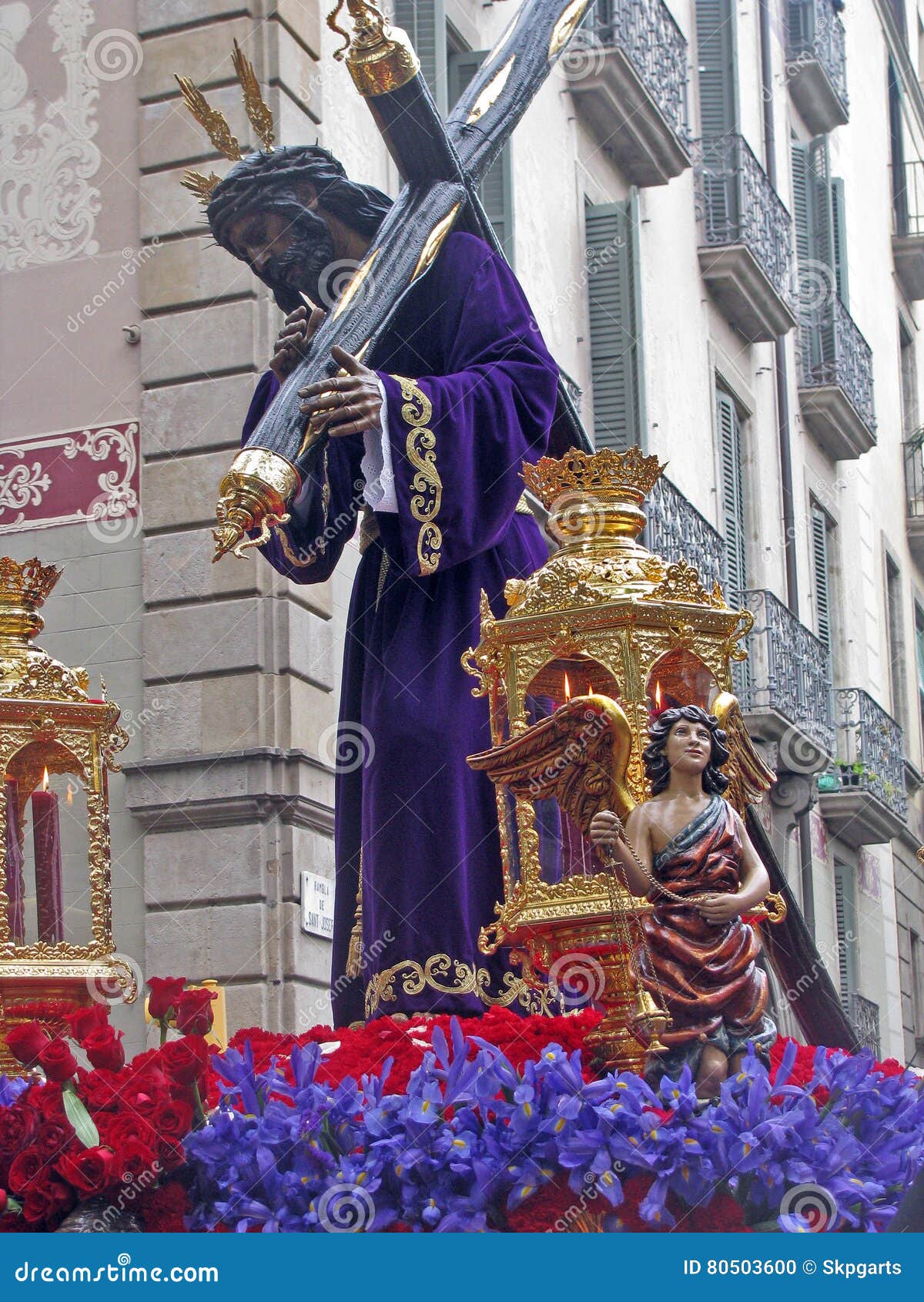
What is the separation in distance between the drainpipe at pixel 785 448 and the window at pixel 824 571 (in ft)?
3.04

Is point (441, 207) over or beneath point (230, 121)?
beneath

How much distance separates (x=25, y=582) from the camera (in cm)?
523

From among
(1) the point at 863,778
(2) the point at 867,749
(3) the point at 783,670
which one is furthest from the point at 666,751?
(2) the point at 867,749

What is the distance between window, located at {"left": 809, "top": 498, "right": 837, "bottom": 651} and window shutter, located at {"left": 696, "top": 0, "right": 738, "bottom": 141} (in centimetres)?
348

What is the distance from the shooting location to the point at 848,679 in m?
19.7

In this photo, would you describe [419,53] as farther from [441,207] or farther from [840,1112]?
[840,1112]

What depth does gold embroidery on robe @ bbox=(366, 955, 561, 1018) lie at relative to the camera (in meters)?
4.71

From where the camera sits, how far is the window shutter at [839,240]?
798 inches

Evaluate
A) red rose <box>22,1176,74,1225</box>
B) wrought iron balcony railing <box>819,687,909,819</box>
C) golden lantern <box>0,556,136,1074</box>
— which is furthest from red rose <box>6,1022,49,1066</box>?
wrought iron balcony railing <box>819,687,909,819</box>

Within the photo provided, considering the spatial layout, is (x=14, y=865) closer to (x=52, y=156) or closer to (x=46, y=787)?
(x=46, y=787)

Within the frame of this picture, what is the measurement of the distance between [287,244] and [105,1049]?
2.18m

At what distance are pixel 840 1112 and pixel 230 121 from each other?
23.7 ft

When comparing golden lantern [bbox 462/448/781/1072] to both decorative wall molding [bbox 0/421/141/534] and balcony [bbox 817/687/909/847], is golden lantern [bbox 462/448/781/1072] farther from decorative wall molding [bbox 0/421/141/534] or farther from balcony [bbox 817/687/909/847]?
balcony [bbox 817/687/909/847]
